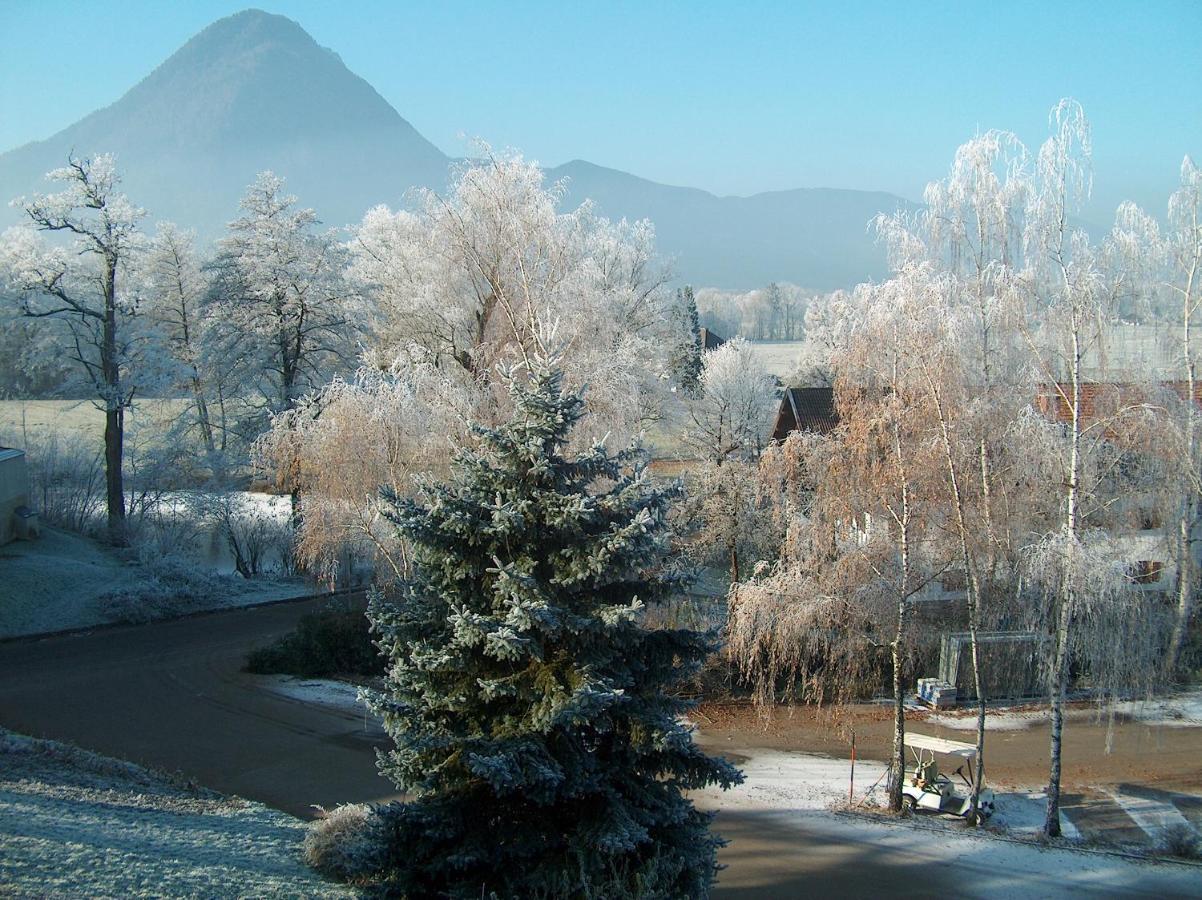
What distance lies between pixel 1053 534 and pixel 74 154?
Answer: 2691 centimetres

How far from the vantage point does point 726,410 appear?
37500 millimetres

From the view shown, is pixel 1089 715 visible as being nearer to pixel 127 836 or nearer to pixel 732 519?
pixel 732 519

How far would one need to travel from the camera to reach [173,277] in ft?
113

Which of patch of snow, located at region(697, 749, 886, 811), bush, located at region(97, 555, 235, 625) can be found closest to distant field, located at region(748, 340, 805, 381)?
bush, located at region(97, 555, 235, 625)

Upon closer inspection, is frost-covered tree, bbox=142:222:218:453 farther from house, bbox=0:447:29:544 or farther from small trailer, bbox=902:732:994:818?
small trailer, bbox=902:732:994:818

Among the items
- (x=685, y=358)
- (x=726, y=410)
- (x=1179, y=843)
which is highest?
(x=685, y=358)

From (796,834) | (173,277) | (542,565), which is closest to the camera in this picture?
(542,565)

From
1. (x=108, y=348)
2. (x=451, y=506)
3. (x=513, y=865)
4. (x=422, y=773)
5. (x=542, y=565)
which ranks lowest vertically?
(x=513, y=865)

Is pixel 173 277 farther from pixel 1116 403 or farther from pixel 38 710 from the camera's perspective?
pixel 1116 403

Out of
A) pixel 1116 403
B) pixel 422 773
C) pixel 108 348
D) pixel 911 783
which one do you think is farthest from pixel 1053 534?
pixel 108 348

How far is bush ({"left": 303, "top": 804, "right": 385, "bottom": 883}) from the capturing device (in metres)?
7.40

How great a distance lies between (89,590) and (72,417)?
2853 centimetres

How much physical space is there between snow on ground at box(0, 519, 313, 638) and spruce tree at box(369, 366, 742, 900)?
55.5ft

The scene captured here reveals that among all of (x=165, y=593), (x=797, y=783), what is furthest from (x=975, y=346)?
(x=165, y=593)
